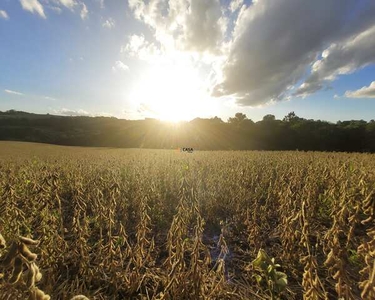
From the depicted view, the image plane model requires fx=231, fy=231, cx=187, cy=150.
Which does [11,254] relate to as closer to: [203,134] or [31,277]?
[31,277]

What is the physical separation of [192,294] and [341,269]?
141 cm

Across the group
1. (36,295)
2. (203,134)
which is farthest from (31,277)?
(203,134)

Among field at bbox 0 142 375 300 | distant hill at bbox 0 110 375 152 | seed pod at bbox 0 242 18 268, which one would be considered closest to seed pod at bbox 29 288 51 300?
field at bbox 0 142 375 300

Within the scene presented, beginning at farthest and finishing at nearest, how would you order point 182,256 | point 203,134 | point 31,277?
point 203,134
point 182,256
point 31,277

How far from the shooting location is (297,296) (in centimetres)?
271

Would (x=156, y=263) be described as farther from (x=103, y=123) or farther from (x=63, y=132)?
(x=103, y=123)

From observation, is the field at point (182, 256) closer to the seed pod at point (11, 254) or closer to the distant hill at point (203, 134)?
the seed pod at point (11, 254)

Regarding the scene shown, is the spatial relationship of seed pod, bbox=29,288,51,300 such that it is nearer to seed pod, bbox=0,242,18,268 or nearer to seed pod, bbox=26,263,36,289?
seed pod, bbox=26,263,36,289

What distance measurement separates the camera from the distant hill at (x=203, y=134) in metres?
49.8

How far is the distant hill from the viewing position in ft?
163

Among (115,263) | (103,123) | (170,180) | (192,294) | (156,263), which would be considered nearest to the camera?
(192,294)

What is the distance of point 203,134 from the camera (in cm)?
6009

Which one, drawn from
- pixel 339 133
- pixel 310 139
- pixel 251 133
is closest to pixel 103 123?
pixel 251 133

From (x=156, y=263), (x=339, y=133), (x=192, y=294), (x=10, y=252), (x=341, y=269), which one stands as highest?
(x=339, y=133)
